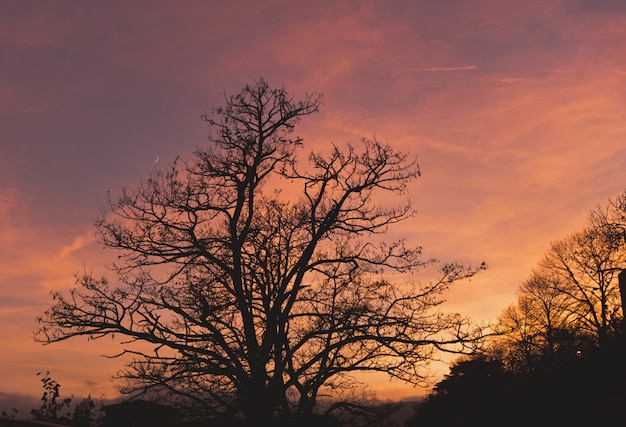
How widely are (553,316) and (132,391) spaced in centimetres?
3827

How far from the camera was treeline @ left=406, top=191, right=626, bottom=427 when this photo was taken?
2194cm

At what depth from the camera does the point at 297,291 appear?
18922 mm

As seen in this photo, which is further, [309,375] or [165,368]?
[309,375]

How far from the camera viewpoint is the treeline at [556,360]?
2194cm

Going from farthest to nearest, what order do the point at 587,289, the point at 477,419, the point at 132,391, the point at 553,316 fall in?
the point at 553,316
the point at 587,289
the point at 477,419
the point at 132,391

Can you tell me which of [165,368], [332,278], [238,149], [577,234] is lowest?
[165,368]

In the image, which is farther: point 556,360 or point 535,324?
point 535,324

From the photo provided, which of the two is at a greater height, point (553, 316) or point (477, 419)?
point (553, 316)

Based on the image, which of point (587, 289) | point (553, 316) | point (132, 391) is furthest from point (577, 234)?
point (132, 391)

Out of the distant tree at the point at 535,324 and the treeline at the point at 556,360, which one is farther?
the distant tree at the point at 535,324

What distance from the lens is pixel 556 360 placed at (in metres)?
32.3

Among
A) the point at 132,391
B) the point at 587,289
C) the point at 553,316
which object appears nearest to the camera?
the point at 132,391

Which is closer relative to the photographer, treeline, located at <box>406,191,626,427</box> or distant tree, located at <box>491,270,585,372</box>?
treeline, located at <box>406,191,626,427</box>

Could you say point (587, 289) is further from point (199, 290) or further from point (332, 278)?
point (199, 290)
